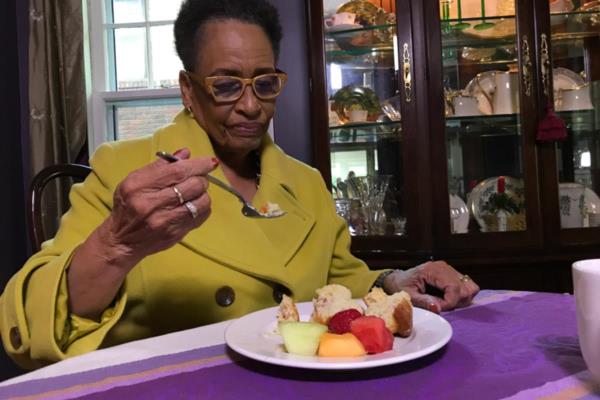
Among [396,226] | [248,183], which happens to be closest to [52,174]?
[248,183]

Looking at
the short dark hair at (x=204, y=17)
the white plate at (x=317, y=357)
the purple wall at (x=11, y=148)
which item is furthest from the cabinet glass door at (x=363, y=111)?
the white plate at (x=317, y=357)

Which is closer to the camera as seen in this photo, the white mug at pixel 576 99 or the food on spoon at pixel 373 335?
the food on spoon at pixel 373 335

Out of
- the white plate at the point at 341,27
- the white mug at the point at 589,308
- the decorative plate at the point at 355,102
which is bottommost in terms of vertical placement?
the white mug at the point at 589,308

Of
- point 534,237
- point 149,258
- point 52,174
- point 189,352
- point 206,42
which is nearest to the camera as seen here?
point 189,352

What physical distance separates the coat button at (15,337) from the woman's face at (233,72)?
0.54 m

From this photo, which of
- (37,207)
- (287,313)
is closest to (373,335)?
(287,313)

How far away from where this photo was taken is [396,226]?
89.4 inches

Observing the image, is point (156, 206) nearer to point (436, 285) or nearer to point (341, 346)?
point (341, 346)

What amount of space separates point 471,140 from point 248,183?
1.37 metres

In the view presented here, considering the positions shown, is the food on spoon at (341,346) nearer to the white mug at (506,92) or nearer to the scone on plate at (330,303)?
the scone on plate at (330,303)

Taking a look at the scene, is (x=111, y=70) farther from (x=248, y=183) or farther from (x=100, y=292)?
(x=100, y=292)

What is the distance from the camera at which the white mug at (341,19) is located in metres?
2.36

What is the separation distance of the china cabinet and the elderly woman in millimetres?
948

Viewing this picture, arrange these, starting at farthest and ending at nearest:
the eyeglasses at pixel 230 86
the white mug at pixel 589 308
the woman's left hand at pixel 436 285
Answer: the eyeglasses at pixel 230 86
the woman's left hand at pixel 436 285
the white mug at pixel 589 308
